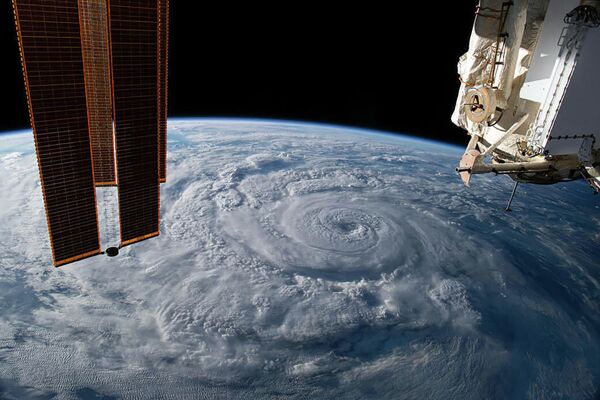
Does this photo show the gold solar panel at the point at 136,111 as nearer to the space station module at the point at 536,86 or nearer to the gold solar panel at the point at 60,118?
the gold solar panel at the point at 60,118

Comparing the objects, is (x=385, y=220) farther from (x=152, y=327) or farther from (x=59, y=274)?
(x=59, y=274)

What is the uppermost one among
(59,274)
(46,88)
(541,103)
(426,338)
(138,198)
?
(541,103)

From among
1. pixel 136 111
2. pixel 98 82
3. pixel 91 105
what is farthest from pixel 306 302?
pixel 98 82

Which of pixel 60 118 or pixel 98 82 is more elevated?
pixel 98 82

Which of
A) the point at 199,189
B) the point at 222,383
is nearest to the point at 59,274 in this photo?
the point at 222,383

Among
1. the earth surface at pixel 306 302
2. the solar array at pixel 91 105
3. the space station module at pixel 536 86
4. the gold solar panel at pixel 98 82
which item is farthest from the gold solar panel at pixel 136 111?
the space station module at pixel 536 86

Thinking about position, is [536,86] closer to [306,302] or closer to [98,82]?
[98,82]
